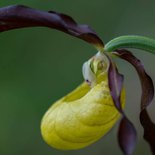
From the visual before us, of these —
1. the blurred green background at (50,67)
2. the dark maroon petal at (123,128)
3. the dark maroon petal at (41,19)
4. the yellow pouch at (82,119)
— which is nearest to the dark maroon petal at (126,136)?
the dark maroon petal at (123,128)

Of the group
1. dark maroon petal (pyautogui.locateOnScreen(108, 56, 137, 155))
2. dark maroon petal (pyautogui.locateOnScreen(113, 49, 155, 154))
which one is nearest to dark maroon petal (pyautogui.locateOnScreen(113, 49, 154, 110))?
dark maroon petal (pyautogui.locateOnScreen(113, 49, 155, 154))

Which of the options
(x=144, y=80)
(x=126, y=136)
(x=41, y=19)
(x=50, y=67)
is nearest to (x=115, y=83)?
(x=144, y=80)

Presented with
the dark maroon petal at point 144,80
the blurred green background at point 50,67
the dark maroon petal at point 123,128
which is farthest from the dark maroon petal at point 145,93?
the blurred green background at point 50,67

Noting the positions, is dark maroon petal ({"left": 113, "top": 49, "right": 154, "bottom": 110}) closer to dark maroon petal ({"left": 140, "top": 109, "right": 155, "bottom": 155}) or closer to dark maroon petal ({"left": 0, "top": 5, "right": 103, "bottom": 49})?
dark maroon petal ({"left": 140, "top": 109, "right": 155, "bottom": 155})

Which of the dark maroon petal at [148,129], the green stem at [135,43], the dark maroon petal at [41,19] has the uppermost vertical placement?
the dark maroon petal at [41,19]

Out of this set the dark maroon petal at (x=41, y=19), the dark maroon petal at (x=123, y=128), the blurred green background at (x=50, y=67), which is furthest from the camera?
the blurred green background at (x=50, y=67)

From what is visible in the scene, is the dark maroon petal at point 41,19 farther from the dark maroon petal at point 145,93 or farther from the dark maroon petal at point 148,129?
the dark maroon petal at point 148,129

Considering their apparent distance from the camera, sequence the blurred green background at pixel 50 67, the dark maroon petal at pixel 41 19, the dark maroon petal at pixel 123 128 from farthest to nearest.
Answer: the blurred green background at pixel 50 67 → the dark maroon petal at pixel 41 19 → the dark maroon petal at pixel 123 128

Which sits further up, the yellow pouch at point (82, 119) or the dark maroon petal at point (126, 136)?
the yellow pouch at point (82, 119)

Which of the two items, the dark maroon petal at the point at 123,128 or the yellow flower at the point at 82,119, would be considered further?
the yellow flower at the point at 82,119

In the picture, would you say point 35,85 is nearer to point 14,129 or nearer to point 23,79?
point 23,79

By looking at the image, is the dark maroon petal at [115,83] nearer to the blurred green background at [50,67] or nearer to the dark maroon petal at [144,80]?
the dark maroon petal at [144,80]
